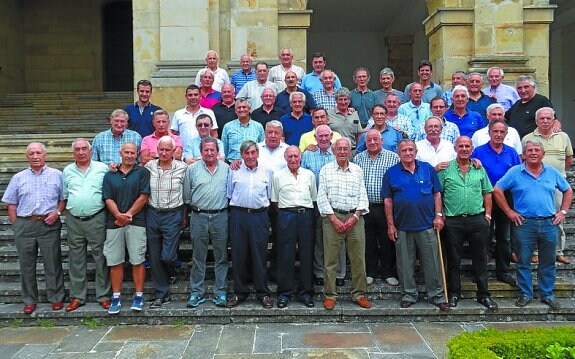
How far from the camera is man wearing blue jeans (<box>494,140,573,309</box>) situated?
17.5 feet

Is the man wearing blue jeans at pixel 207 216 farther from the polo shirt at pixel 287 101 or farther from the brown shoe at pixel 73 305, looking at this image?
the polo shirt at pixel 287 101

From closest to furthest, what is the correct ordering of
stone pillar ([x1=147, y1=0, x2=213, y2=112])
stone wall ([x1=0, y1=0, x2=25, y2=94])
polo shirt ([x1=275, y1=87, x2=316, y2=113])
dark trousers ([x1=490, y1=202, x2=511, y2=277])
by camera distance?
dark trousers ([x1=490, y1=202, x2=511, y2=277]), polo shirt ([x1=275, y1=87, x2=316, y2=113]), stone pillar ([x1=147, y1=0, x2=213, y2=112]), stone wall ([x1=0, y1=0, x2=25, y2=94])

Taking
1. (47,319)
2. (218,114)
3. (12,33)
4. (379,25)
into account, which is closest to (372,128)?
(218,114)

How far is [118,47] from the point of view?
1467 centimetres

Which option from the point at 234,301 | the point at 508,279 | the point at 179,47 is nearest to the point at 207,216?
the point at 234,301

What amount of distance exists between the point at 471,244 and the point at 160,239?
3179 millimetres

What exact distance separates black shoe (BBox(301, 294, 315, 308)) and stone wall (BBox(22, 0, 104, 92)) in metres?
10.7

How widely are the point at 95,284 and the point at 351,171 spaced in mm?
2892

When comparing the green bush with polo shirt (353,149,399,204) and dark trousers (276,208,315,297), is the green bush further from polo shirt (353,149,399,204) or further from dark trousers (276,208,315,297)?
polo shirt (353,149,399,204)

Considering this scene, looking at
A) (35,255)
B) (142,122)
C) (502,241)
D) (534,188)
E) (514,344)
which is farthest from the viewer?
(142,122)

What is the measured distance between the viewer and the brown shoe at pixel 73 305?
211 inches

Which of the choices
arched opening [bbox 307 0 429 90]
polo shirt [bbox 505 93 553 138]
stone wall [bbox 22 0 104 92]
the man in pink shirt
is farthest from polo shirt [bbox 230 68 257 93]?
stone wall [bbox 22 0 104 92]

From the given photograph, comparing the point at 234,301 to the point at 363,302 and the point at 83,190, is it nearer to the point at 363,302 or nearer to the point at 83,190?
the point at 363,302

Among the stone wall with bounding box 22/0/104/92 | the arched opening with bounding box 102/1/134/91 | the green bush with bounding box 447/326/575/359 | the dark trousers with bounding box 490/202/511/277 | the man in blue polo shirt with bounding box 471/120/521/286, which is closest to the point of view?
the green bush with bounding box 447/326/575/359
